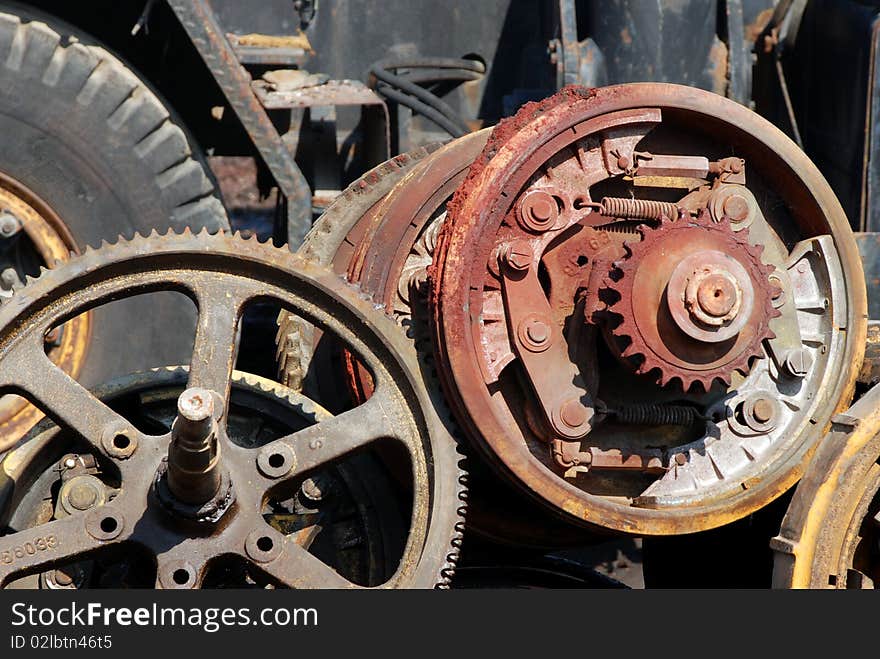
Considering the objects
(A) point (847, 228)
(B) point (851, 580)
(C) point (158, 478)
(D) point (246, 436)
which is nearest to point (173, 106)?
(D) point (246, 436)

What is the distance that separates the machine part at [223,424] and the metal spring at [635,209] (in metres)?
0.54

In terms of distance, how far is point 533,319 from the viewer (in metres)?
2.92

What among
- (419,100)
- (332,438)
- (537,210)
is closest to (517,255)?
(537,210)

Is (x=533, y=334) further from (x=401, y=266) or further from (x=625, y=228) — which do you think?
(x=401, y=266)

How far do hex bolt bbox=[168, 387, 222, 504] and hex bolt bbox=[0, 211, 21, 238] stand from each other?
3.48 feet

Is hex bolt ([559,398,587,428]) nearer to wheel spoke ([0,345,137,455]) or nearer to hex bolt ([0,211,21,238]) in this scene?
wheel spoke ([0,345,137,455])

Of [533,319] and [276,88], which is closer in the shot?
[533,319]

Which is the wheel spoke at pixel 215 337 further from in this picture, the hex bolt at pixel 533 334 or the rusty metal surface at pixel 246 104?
the rusty metal surface at pixel 246 104

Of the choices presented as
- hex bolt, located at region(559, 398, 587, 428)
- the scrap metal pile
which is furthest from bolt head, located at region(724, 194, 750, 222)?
hex bolt, located at region(559, 398, 587, 428)

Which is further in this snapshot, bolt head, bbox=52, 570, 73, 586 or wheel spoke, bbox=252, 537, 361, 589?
bolt head, bbox=52, 570, 73, 586

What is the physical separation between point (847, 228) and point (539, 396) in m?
0.84

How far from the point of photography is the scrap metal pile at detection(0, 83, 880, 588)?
9.10 feet

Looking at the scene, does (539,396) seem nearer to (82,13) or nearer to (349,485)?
(349,485)

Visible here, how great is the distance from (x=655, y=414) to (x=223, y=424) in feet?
3.00
